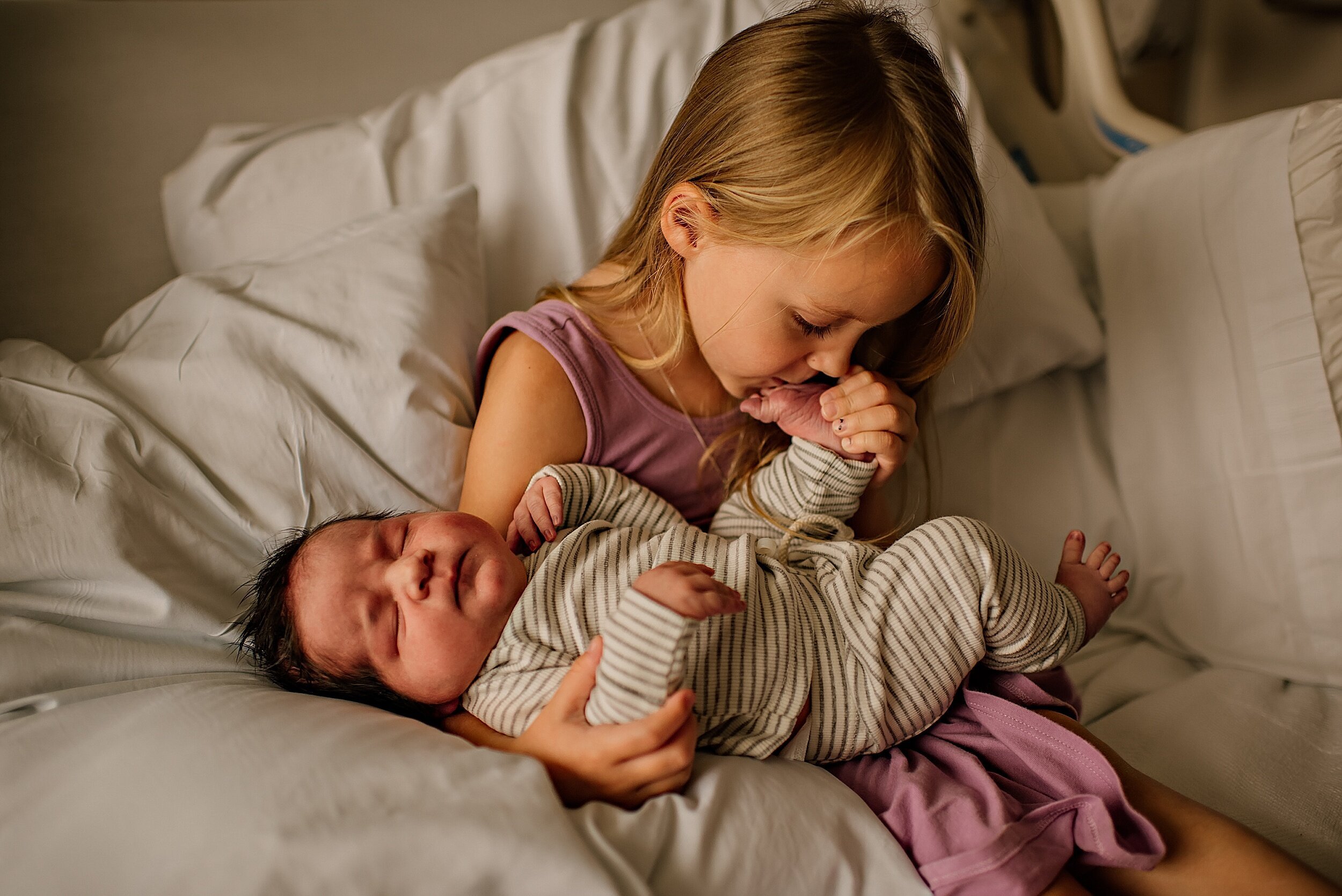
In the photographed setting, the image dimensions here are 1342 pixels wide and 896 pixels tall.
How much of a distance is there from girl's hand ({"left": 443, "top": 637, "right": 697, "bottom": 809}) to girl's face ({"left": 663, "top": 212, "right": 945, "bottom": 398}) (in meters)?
0.38

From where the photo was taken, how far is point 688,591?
691 mm

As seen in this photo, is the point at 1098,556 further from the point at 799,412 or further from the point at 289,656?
the point at 289,656

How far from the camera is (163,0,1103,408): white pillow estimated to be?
124 centimetres

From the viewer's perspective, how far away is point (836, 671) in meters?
0.82

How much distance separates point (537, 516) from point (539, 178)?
1.98 feet

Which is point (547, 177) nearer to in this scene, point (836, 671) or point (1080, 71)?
point (836, 671)

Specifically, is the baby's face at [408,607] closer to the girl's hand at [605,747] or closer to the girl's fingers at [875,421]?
the girl's hand at [605,747]

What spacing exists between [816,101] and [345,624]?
2.27ft

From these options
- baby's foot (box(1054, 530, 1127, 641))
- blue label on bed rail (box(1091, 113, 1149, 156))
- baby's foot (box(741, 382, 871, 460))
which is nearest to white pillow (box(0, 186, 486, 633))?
baby's foot (box(741, 382, 871, 460))

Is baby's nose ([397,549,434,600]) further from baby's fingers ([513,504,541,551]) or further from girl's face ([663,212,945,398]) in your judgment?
girl's face ([663,212,945,398])

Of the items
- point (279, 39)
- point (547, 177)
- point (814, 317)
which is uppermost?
point (279, 39)

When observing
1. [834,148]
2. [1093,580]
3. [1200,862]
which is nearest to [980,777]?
[1200,862]

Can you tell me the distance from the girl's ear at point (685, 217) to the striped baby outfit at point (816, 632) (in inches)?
12.6

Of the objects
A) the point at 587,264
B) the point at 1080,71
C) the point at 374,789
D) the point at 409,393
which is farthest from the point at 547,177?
the point at 1080,71
